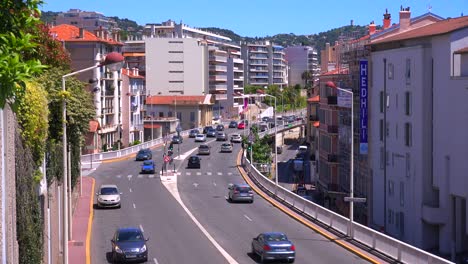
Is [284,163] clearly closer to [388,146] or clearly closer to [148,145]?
[148,145]

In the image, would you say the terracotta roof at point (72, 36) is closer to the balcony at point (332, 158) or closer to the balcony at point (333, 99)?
the balcony at point (332, 158)

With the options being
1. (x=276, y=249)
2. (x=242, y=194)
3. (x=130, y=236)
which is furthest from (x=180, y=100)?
(x=276, y=249)

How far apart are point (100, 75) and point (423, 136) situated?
5164cm

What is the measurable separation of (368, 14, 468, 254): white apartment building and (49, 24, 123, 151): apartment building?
37.9 meters

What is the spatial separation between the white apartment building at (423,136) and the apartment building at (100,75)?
3787 centimetres

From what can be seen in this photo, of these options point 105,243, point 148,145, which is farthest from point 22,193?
point 148,145

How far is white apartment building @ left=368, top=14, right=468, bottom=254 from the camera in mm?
43875

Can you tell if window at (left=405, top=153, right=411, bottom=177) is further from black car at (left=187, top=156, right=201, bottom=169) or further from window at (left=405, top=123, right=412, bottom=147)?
black car at (left=187, top=156, right=201, bottom=169)

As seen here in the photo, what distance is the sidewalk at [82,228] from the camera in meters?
31.4

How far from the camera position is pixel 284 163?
344 feet

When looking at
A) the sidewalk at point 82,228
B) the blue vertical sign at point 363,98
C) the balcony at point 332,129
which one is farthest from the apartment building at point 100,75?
the blue vertical sign at point 363,98

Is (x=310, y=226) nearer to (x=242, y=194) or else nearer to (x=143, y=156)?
(x=242, y=194)

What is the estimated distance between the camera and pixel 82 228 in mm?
39469

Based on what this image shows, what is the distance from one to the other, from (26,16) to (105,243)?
86.3 feet
